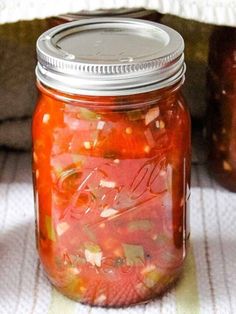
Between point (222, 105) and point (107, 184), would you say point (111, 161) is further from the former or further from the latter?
point (222, 105)

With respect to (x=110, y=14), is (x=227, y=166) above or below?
below

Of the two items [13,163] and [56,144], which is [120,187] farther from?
[13,163]

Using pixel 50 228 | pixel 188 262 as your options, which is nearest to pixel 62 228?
pixel 50 228

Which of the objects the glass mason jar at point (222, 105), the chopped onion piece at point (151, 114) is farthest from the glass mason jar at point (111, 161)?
the glass mason jar at point (222, 105)

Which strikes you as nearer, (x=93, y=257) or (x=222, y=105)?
(x=93, y=257)

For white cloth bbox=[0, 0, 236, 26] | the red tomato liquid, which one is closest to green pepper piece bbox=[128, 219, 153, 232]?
the red tomato liquid

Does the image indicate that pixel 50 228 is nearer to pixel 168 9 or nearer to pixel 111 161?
pixel 111 161

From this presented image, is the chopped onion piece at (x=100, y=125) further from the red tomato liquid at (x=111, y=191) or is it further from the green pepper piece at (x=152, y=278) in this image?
the green pepper piece at (x=152, y=278)
